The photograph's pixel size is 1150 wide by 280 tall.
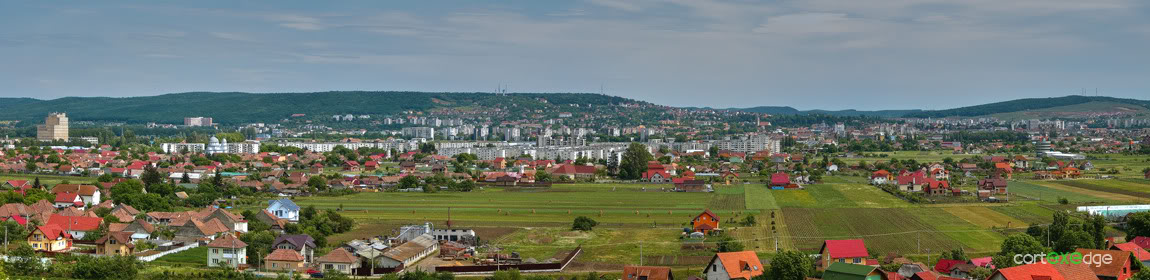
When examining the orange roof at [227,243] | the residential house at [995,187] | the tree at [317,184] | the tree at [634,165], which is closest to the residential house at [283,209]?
the orange roof at [227,243]

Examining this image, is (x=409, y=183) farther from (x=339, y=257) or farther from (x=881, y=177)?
(x=339, y=257)

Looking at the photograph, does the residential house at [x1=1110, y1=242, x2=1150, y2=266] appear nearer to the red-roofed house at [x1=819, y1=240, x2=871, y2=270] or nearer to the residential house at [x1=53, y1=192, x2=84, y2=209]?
the red-roofed house at [x1=819, y1=240, x2=871, y2=270]

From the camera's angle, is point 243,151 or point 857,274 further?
point 243,151

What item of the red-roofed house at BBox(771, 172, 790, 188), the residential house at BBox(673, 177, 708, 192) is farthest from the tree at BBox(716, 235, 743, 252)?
the red-roofed house at BBox(771, 172, 790, 188)

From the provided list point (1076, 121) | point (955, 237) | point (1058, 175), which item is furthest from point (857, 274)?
point (1076, 121)

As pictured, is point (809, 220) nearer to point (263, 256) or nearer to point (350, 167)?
point (263, 256)

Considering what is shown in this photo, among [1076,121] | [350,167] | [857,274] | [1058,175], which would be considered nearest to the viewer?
[857,274]

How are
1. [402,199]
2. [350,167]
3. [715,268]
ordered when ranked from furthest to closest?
[350,167], [402,199], [715,268]
